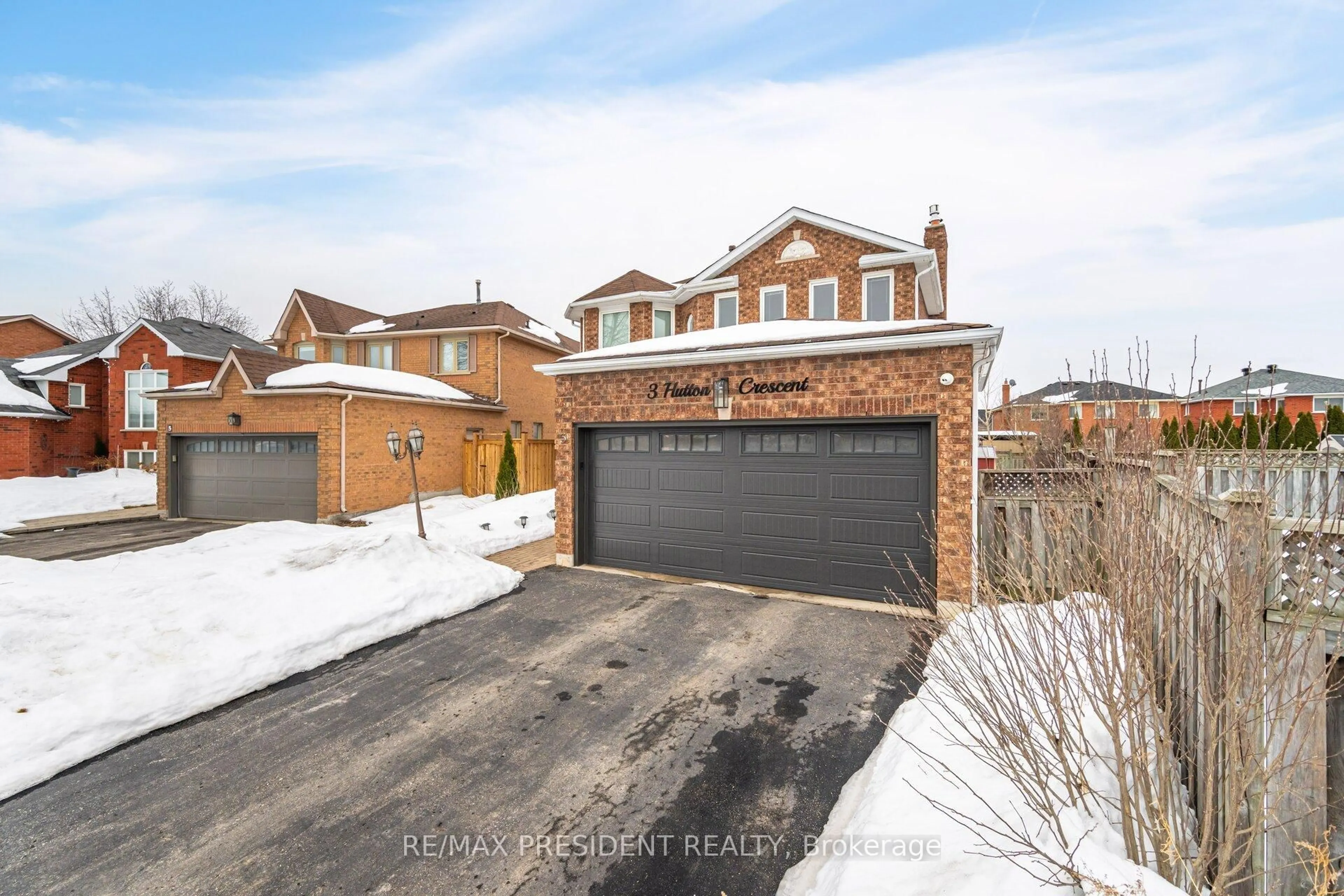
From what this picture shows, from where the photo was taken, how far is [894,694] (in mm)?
4617

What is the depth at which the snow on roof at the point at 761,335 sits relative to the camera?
7266 mm

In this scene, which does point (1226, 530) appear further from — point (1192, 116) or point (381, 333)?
point (381, 333)

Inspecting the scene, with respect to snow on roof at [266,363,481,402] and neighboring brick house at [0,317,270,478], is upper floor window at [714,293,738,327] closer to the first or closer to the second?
snow on roof at [266,363,481,402]

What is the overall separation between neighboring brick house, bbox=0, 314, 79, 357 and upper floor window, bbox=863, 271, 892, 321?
4080 cm

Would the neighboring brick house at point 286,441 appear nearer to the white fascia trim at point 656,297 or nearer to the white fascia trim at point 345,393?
the white fascia trim at point 345,393

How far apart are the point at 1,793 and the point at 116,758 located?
53cm

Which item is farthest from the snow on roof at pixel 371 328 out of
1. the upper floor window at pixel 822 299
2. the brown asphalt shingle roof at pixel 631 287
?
the upper floor window at pixel 822 299

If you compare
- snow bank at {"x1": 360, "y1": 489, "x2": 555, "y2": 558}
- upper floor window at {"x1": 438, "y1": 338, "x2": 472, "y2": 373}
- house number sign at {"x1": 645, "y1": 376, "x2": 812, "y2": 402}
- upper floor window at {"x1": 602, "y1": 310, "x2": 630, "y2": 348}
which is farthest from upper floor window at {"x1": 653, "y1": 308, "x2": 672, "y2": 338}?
house number sign at {"x1": 645, "y1": 376, "x2": 812, "y2": 402}

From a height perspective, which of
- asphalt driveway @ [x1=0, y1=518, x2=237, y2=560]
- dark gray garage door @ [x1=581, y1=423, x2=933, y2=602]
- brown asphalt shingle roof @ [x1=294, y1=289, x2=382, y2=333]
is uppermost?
brown asphalt shingle roof @ [x1=294, y1=289, x2=382, y2=333]

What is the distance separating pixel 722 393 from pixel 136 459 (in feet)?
86.3

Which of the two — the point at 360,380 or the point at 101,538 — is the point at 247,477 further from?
the point at 360,380

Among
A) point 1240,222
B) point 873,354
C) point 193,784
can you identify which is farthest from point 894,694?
point 1240,222

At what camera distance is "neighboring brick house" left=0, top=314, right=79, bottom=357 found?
25734 millimetres

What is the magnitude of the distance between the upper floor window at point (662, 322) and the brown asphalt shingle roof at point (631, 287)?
62 cm
